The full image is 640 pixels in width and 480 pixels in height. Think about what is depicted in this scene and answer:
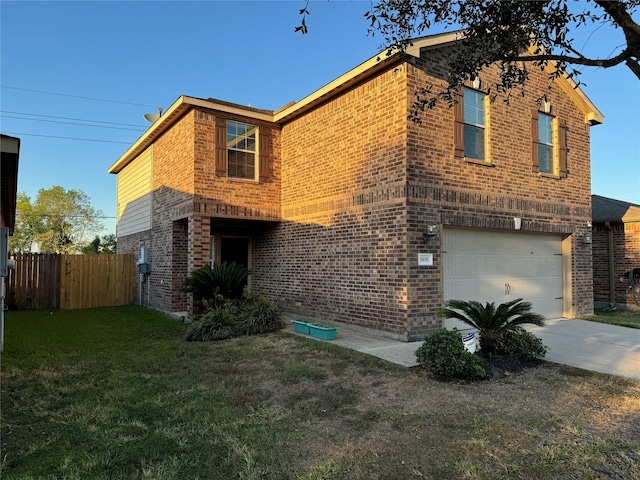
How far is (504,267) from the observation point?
10.3m

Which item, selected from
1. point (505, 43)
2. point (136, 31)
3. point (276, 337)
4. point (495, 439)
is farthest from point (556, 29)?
point (136, 31)

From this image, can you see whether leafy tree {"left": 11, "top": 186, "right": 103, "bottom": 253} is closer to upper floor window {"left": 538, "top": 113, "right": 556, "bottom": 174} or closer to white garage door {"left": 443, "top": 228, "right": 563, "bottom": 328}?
white garage door {"left": 443, "top": 228, "right": 563, "bottom": 328}

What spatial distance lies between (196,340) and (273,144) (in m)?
6.12

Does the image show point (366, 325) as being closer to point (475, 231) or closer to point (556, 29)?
point (475, 231)

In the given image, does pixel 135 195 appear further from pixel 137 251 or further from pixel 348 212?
pixel 348 212

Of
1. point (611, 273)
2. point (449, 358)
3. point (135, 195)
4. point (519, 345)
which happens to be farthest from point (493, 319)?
point (135, 195)

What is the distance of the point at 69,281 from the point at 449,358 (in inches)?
539

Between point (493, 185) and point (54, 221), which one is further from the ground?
point (54, 221)

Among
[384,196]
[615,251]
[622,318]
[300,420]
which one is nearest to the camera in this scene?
[300,420]

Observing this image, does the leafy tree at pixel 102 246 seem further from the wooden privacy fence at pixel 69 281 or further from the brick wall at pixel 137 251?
the wooden privacy fence at pixel 69 281

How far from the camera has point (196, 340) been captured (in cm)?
866

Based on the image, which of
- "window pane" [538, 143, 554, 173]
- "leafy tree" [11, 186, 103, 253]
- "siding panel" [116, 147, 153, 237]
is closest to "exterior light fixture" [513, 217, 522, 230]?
"window pane" [538, 143, 554, 173]

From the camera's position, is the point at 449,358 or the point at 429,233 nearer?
the point at 449,358

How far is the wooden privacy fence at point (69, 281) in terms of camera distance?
14148mm
